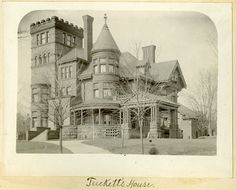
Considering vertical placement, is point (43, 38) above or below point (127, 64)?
above

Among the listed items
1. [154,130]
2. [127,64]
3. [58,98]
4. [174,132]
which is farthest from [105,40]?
[174,132]

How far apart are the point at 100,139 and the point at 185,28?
4.02 feet

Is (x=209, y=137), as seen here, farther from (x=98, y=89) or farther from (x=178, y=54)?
(x=98, y=89)

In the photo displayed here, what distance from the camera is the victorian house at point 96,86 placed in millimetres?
3891

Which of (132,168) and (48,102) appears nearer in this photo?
(132,168)

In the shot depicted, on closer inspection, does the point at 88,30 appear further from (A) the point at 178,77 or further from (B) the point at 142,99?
(A) the point at 178,77

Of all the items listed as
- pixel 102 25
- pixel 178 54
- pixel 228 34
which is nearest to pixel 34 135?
pixel 102 25

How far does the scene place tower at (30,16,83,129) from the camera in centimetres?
390

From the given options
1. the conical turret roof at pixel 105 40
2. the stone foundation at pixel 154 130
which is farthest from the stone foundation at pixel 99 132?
the conical turret roof at pixel 105 40

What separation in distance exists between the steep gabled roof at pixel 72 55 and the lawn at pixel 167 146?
0.76 m

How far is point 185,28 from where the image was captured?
12.8 ft

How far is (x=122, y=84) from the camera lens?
3967 millimetres

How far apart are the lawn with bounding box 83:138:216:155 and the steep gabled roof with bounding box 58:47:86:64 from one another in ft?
2.49

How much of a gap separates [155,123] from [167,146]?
23 centimetres
